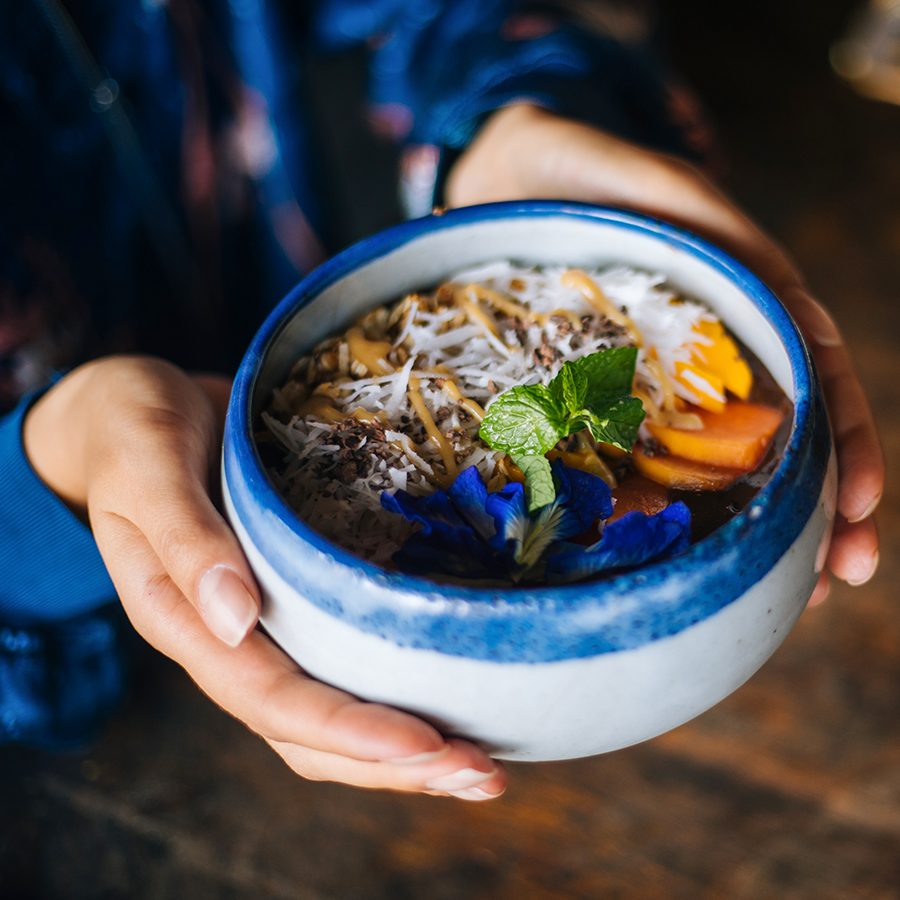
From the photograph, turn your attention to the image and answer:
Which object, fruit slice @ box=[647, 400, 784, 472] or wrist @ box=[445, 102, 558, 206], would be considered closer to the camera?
fruit slice @ box=[647, 400, 784, 472]

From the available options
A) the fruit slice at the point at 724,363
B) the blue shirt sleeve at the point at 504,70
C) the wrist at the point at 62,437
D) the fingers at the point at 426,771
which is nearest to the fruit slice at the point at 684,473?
the fruit slice at the point at 724,363

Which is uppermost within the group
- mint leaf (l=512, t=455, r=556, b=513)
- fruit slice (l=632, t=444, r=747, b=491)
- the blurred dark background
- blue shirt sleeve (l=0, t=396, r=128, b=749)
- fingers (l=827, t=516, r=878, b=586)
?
mint leaf (l=512, t=455, r=556, b=513)

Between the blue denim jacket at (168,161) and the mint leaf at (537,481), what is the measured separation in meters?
0.60

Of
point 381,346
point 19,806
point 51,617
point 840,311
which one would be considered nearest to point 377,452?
point 381,346

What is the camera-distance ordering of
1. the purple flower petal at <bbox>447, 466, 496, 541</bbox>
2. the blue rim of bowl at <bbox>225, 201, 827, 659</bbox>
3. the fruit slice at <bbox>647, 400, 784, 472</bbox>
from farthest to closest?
the fruit slice at <bbox>647, 400, 784, 472</bbox>, the purple flower petal at <bbox>447, 466, 496, 541</bbox>, the blue rim of bowl at <bbox>225, 201, 827, 659</bbox>

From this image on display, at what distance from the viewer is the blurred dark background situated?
145 centimetres

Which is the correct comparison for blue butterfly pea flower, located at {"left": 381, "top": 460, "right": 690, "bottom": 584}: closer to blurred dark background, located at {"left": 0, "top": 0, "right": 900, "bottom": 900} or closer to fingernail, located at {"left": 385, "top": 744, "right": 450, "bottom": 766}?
fingernail, located at {"left": 385, "top": 744, "right": 450, "bottom": 766}

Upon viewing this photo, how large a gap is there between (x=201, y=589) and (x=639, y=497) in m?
0.38

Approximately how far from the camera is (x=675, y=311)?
39.3 inches

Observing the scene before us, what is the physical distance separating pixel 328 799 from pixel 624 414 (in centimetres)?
96

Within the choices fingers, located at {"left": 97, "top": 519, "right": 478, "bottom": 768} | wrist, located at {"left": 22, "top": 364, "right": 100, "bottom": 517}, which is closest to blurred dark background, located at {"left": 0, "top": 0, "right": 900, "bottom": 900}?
wrist, located at {"left": 22, "top": 364, "right": 100, "bottom": 517}

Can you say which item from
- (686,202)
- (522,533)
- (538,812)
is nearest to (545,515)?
(522,533)

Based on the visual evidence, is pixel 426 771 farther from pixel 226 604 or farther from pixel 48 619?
pixel 48 619

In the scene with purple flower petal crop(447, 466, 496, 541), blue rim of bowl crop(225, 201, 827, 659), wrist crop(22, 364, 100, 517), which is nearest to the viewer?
blue rim of bowl crop(225, 201, 827, 659)
